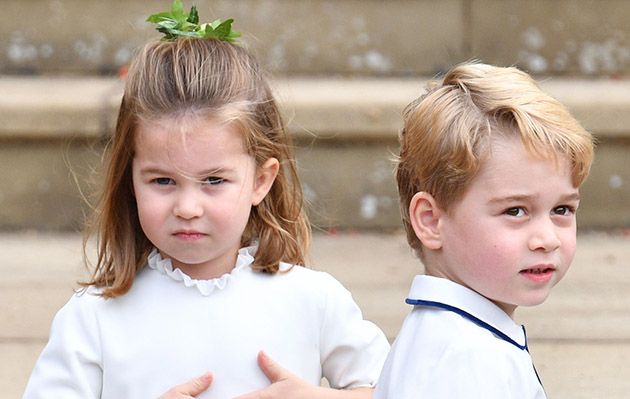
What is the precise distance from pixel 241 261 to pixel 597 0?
331cm

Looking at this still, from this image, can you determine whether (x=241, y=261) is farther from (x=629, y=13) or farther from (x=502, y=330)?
(x=629, y=13)

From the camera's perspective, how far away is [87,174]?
5.58 metres

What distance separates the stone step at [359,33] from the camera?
582cm

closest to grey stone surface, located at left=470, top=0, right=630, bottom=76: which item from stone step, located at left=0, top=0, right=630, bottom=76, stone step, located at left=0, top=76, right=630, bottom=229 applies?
stone step, located at left=0, top=0, right=630, bottom=76

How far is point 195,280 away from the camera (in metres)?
3.00

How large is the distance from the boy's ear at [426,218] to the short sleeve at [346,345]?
498 mm

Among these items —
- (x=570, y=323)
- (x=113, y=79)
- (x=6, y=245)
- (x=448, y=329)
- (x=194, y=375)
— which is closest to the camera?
(x=448, y=329)

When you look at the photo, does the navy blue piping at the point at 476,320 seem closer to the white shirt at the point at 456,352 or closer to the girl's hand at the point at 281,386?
the white shirt at the point at 456,352

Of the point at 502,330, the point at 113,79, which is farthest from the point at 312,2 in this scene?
the point at 502,330

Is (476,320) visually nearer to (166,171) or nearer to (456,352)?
(456,352)

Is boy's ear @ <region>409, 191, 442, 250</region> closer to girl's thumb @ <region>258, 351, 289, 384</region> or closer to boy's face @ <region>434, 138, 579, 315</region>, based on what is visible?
boy's face @ <region>434, 138, 579, 315</region>

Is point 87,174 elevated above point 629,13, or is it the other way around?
point 629,13

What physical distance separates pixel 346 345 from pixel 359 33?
298cm

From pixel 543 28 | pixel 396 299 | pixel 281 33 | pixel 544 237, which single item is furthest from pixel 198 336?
pixel 543 28
